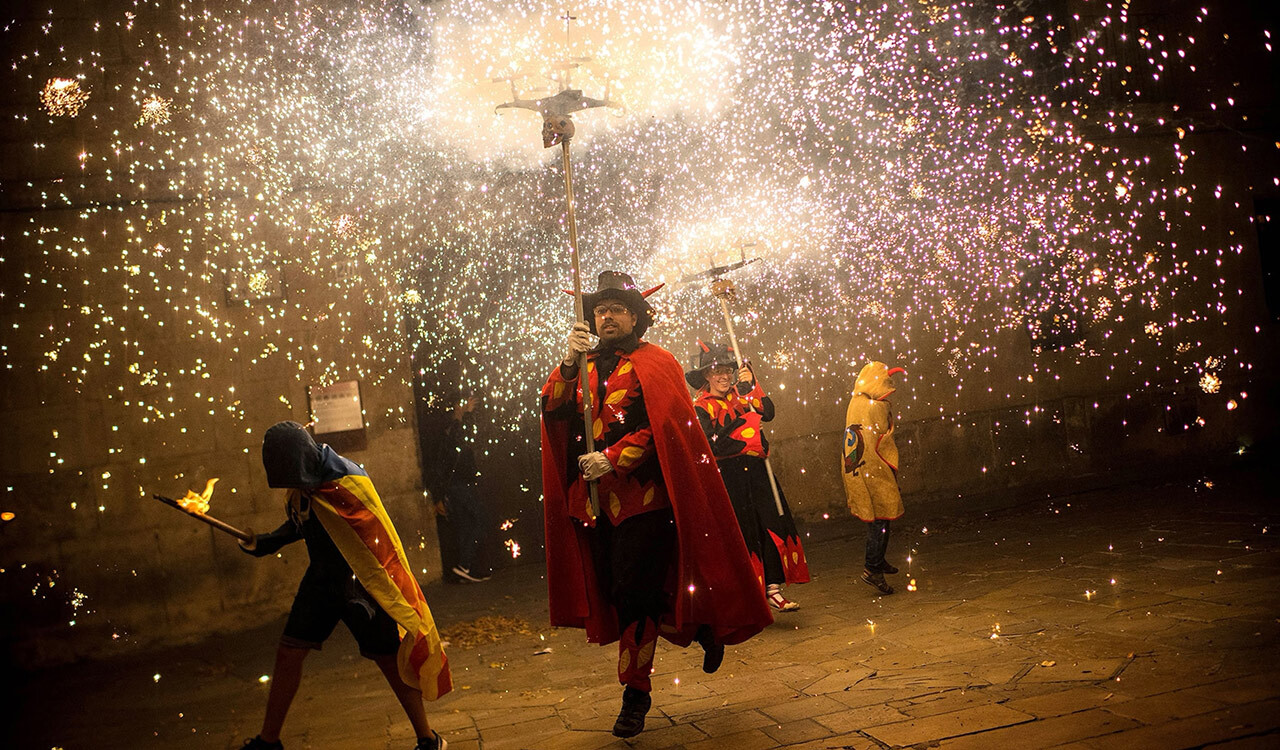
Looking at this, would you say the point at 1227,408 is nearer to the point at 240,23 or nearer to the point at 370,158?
the point at 370,158

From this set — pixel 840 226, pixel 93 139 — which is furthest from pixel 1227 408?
pixel 93 139

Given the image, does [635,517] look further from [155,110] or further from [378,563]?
[155,110]

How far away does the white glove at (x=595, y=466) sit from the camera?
13.4ft

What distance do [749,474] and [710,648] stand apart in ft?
7.04

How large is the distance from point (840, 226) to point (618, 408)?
6789mm

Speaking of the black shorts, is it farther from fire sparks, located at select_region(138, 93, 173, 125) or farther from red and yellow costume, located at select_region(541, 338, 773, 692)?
fire sparks, located at select_region(138, 93, 173, 125)

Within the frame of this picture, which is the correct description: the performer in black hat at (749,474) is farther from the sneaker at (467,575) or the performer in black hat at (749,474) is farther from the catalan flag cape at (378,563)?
the sneaker at (467,575)

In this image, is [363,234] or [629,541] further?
[363,234]

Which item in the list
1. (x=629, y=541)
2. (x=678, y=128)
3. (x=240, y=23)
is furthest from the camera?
(x=678, y=128)

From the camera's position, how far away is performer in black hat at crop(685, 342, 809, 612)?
6270 millimetres

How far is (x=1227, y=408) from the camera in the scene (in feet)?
38.2

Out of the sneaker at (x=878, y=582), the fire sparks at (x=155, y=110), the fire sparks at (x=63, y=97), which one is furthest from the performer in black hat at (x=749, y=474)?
the fire sparks at (x=63, y=97)

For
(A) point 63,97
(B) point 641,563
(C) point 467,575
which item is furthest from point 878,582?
(A) point 63,97

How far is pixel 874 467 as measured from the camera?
6.71m
